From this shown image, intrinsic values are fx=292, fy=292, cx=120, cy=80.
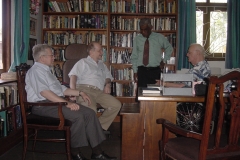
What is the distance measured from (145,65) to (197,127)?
1940 mm

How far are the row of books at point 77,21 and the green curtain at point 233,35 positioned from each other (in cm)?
212

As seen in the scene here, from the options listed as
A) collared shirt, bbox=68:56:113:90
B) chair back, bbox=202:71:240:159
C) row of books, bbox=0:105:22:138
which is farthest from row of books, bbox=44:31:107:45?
chair back, bbox=202:71:240:159

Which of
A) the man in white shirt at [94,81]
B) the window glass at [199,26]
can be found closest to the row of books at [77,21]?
the man in white shirt at [94,81]

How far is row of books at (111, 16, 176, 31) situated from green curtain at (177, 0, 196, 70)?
7.5 inches

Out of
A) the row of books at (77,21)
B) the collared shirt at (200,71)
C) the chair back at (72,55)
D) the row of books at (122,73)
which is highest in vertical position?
the row of books at (77,21)

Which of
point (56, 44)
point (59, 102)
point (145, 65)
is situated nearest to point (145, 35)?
point (145, 65)

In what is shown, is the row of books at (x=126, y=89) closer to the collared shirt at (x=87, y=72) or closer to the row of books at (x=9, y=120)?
the collared shirt at (x=87, y=72)

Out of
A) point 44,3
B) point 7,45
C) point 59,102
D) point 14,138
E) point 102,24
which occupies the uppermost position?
point 44,3

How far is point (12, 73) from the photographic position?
335 cm

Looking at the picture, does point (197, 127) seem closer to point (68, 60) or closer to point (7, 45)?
point (68, 60)

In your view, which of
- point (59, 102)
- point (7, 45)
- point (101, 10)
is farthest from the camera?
point (101, 10)

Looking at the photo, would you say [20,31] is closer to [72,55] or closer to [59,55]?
[72,55]

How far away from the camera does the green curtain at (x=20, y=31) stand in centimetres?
366

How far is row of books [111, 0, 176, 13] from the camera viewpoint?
487cm
